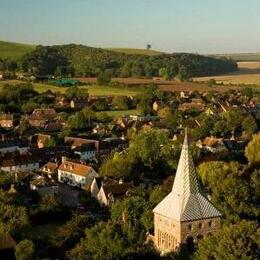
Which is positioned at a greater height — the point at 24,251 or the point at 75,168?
the point at 24,251

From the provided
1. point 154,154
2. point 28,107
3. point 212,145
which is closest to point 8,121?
point 28,107

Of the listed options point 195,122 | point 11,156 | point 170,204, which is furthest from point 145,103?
point 170,204

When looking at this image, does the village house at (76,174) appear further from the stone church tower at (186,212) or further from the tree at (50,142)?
the stone church tower at (186,212)

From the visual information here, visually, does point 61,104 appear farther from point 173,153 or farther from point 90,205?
point 90,205

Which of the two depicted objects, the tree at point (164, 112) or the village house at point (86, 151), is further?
the tree at point (164, 112)

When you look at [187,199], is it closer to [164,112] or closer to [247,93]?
[164,112]

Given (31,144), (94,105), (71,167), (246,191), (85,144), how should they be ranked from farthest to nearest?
(94,105) → (31,144) → (85,144) → (71,167) → (246,191)

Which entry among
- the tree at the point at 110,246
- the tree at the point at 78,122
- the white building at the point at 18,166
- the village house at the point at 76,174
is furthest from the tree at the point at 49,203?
the tree at the point at 78,122
